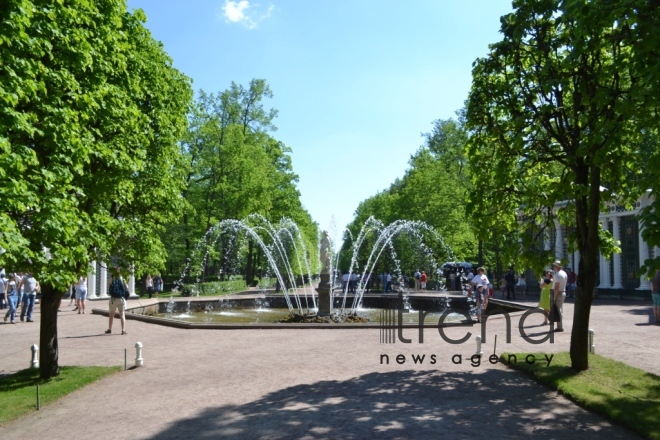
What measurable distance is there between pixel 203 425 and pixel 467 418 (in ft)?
12.1

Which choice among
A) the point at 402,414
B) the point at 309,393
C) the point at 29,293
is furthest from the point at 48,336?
the point at 29,293

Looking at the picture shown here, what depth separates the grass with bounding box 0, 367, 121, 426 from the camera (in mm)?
9592

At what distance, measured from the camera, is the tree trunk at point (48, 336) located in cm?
1170

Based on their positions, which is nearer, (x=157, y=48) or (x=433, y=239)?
(x=157, y=48)

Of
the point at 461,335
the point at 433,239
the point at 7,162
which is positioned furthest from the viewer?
the point at 433,239

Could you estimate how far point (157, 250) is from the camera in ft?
44.6

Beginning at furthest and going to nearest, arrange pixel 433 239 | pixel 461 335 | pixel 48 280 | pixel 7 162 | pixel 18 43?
pixel 433 239 < pixel 461 335 < pixel 48 280 < pixel 18 43 < pixel 7 162

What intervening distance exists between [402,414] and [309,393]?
191 cm

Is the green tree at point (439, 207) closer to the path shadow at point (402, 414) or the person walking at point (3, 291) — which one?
the person walking at point (3, 291)

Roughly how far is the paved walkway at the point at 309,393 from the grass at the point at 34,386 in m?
0.27

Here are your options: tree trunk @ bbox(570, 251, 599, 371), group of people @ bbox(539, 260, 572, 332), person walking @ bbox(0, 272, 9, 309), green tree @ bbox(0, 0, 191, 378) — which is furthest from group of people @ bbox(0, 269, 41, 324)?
tree trunk @ bbox(570, 251, 599, 371)

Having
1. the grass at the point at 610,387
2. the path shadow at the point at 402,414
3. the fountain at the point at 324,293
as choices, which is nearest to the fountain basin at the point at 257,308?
the fountain at the point at 324,293

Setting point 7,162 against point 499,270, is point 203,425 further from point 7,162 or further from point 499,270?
point 499,270

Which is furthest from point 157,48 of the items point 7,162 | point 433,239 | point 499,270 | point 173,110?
point 499,270
